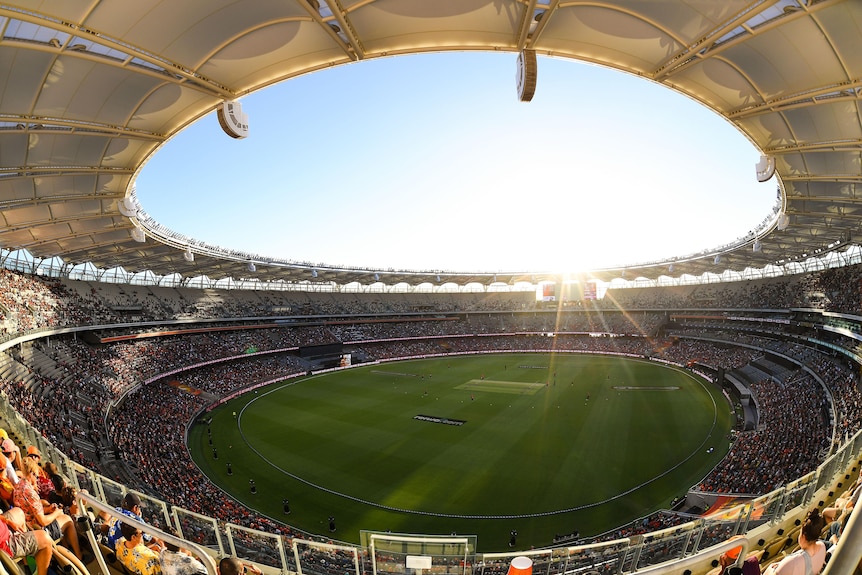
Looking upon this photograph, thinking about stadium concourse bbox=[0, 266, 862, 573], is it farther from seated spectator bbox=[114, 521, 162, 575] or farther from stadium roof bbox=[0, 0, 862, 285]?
stadium roof bbox=[0, 0, 862, 285]

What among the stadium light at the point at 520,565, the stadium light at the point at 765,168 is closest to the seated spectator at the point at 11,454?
the stadium light at the point at 520,565

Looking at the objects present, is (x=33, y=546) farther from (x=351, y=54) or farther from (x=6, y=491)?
(x=351, y=54)

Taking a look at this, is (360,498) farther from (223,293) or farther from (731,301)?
(731,301)

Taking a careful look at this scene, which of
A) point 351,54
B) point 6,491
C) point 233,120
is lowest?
point 6,491

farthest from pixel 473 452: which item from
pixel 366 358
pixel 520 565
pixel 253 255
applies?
pixel 366 358

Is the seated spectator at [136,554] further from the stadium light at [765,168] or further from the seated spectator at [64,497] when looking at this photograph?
the stadium light at [765,168]

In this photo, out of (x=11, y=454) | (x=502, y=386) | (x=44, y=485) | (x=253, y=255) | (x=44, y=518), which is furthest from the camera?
(x=253, y=255)

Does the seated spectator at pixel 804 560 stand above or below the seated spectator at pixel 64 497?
above
